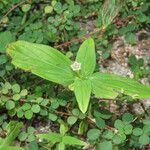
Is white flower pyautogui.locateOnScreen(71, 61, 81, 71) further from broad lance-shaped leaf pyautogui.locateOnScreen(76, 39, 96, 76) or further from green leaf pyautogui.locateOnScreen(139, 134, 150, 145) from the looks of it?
green leaf pyautogui.locateOnScreen(139, 134, 150, 145)

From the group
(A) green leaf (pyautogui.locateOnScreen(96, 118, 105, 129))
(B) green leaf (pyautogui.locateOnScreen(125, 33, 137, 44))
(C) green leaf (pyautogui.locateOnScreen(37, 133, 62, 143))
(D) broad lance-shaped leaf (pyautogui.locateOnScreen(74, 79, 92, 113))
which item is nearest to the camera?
(D) broad lance-shaped leaf (pyautogui.locateOnScreen(74, 79, 92, 113))

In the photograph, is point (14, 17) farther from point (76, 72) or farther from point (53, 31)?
point (76, 72)

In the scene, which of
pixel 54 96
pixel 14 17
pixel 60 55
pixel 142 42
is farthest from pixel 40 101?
pixel 142 42

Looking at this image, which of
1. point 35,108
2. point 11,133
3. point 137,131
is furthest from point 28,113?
point 137,131

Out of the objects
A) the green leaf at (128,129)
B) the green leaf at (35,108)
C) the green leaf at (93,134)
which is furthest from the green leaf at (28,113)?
the green leaf at (128,129)

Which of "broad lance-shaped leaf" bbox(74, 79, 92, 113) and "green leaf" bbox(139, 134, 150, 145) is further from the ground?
"broad lance-shaped leaf" bbox(74, 79, 92, 113)

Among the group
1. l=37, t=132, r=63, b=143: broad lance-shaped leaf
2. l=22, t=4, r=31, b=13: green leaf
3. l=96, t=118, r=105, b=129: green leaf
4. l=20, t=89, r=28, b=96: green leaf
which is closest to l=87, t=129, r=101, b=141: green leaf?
l=96, t=118, r=105, b=129: green leaf
